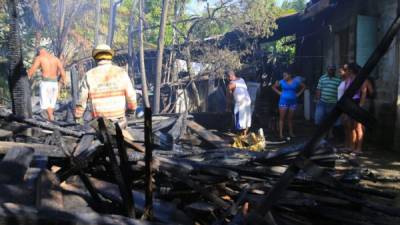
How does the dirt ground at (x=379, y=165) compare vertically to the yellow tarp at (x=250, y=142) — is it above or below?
below

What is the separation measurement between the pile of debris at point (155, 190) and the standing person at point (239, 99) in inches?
194

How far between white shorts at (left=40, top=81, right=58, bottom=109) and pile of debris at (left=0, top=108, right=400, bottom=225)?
5.09 meters

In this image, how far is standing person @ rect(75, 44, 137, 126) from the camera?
501cm

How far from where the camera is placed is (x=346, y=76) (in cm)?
783

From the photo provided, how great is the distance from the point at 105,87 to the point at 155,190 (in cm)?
179

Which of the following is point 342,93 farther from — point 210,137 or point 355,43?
point 210,137

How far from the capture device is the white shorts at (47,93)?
9.16 meters

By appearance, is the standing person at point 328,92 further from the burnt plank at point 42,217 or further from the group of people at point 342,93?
the burnt plank at point 42,217

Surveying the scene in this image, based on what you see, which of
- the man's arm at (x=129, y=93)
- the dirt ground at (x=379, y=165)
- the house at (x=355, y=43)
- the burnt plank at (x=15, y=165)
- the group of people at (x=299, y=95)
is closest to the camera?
the burnt plank at (x=15, y=165)

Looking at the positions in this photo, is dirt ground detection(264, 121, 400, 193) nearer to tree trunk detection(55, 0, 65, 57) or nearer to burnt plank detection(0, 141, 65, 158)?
burnt plank detection(0, 141, 65, 158)

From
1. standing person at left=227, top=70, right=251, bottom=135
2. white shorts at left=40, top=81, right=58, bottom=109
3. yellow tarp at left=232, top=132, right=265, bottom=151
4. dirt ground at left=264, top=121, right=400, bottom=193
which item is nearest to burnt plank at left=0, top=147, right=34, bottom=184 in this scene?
dirt ground at left=264, top=121, right=400, bottom=193

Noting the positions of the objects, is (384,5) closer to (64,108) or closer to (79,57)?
(64,108)

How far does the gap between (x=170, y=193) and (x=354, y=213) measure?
5.61 feet

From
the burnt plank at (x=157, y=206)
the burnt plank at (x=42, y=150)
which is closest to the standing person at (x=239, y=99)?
the burnt plank at (x=42, y=150)
